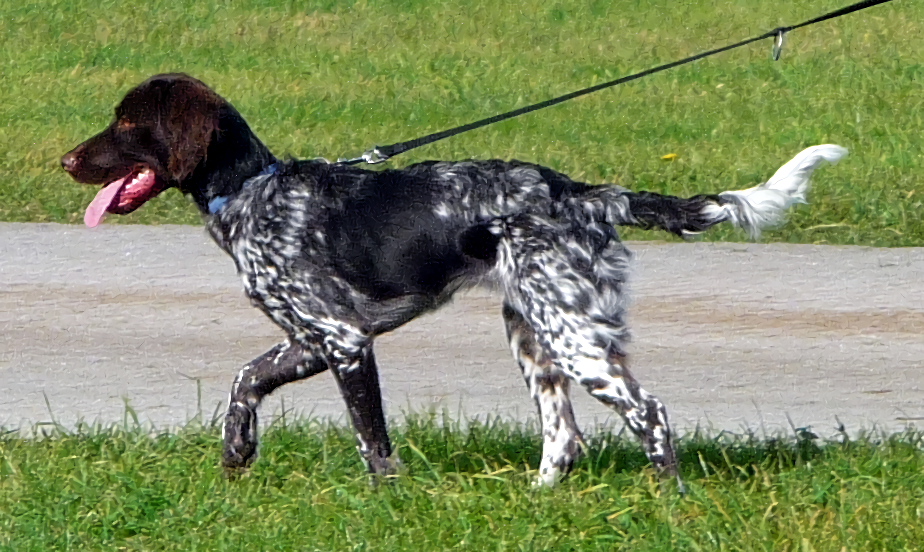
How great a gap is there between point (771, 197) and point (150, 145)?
1923mm

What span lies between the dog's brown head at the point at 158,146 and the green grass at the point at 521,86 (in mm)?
4689

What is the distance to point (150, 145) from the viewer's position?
4711 mm

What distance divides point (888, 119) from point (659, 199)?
7.47m

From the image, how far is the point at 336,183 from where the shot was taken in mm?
4801

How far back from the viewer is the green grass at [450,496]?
13.9ft

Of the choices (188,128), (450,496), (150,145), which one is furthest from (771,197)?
(150,145)

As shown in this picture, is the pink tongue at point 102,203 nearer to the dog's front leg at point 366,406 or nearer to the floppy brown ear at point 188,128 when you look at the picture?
the floppy brown ear at point 188,128

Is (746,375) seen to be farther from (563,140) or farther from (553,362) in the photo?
(563,140)

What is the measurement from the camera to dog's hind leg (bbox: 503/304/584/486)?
16.1 feet

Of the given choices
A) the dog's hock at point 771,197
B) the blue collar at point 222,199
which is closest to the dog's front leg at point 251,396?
the blue collar at point 222,199

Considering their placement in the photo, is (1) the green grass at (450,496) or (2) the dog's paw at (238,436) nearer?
(1) the green grass at (450,496)

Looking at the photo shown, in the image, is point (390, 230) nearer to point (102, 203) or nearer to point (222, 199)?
point (222, 199)

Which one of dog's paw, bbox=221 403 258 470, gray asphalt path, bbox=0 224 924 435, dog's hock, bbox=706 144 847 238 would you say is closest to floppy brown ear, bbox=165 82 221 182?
dog's paw, bbox=221 403 258 470

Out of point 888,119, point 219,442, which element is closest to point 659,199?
point 219,442
